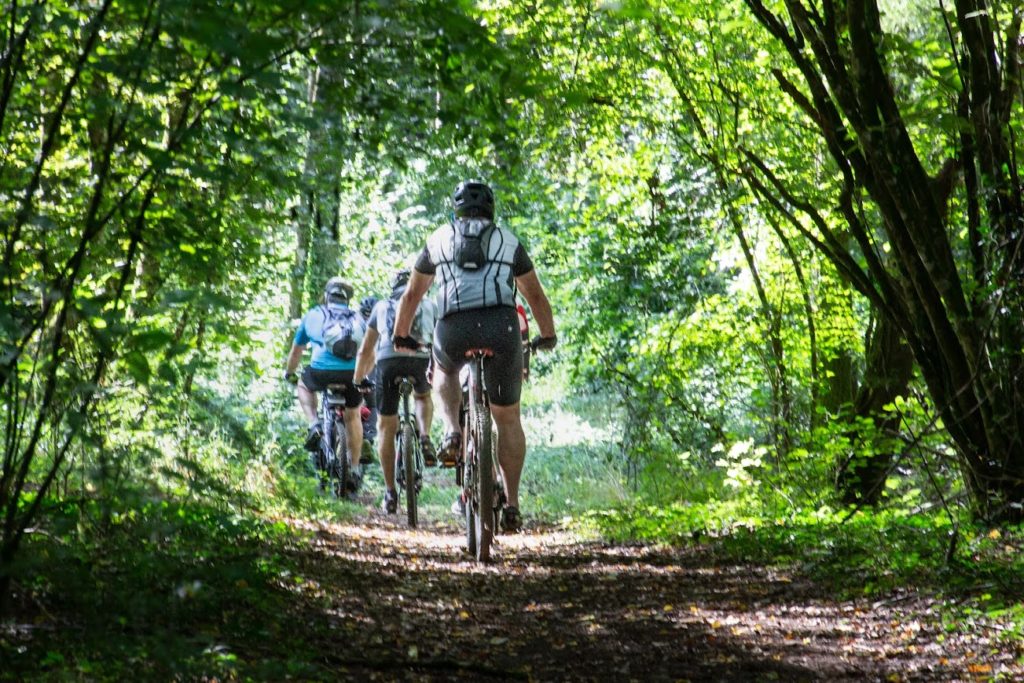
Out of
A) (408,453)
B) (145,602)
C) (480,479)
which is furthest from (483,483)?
(145,602)

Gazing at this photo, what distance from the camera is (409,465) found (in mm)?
9977

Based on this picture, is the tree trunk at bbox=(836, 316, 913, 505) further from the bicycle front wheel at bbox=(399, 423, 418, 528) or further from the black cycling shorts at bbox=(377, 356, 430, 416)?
the black cycling shorts at bbox=(377, 356, 430, 416)

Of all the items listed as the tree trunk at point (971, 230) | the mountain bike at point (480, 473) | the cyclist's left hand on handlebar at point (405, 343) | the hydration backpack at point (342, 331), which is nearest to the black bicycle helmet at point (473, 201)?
the mountain bike at point (480, 473)

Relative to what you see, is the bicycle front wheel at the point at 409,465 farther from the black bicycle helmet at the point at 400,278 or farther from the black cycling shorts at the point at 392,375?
the black bicycle helmet at the point at 400,278

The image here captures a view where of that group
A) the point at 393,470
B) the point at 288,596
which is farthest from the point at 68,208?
the point at 393,470

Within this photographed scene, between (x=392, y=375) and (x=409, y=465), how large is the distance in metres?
0.81

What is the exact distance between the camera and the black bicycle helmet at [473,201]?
22.9ft

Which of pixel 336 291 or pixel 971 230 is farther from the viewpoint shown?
pixel 336 291

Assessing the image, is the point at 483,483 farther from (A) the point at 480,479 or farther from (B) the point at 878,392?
(B) the point at 878,392

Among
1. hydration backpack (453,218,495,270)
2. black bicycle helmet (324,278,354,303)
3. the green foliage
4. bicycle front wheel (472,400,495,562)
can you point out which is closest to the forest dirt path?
bicycle front wheel (472,400,495,562)

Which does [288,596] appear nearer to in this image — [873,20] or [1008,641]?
[1008,641]

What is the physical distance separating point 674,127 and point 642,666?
7.42 metres

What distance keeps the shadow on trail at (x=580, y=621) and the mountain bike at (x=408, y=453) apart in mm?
2617

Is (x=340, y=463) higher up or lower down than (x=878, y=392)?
lower down
